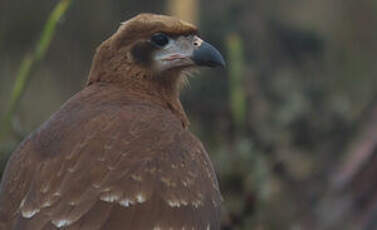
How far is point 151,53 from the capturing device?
6.28 meters

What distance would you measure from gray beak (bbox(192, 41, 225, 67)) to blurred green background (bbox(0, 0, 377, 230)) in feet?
3.85

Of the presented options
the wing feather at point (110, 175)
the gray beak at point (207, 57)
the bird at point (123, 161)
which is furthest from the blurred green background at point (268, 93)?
the wing feather at point (110, 175)

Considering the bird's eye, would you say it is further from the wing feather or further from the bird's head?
the wing feather

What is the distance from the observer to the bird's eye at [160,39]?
6.25 meters

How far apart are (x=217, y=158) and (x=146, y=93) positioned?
83.1 inches

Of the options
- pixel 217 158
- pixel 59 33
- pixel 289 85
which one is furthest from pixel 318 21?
pixel 217 158

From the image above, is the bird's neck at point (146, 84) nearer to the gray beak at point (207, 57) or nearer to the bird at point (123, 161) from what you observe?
the bird at point (123, 161)

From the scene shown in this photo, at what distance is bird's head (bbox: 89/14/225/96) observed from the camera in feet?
20.5

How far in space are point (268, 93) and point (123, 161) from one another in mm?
5504

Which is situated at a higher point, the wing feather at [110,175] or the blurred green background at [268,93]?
the wing feather at [110,175]

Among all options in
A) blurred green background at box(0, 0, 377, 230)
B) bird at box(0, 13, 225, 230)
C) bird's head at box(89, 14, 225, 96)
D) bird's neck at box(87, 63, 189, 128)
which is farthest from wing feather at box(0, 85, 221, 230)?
blurred green background at box(0, 0, 377, 230)

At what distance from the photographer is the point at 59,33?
11.4 metres

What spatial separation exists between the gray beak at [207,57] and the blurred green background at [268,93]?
1.17 m

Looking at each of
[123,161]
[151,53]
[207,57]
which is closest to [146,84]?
[151,53]
